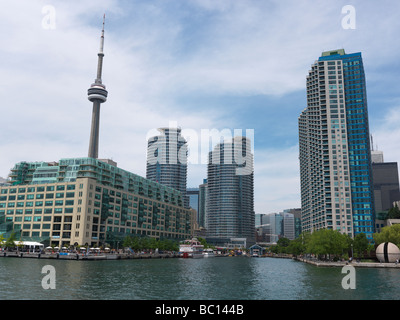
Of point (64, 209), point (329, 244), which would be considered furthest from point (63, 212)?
point (329, 244)

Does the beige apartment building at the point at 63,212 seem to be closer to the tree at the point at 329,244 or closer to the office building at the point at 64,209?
the office building at the point at 64,209

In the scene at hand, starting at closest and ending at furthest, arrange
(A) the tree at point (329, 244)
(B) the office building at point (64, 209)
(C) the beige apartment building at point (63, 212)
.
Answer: (A) the tree at point (329, 244) → (C) the beige apartment building at point (63, 212) → (B) the office building at point (64, 209)

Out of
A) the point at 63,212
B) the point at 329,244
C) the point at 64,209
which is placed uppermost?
the point at 64,209

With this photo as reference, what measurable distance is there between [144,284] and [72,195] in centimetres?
12911

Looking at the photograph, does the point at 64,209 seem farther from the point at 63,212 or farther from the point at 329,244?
the point at 329,244

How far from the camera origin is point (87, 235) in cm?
17900

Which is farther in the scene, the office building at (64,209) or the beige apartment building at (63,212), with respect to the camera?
the office building at (64,209)

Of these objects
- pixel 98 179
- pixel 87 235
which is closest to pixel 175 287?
pixel 87 235

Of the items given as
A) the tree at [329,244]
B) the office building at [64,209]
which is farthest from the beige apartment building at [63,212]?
the tree at [329,244]

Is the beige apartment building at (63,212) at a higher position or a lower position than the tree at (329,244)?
higher

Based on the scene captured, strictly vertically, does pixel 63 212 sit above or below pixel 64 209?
below

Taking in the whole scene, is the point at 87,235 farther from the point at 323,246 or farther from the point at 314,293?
the point at 314,293

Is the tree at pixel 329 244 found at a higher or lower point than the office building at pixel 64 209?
lower

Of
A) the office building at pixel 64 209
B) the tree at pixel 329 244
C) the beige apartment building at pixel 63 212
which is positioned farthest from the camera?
the office building at pixel 64 209
